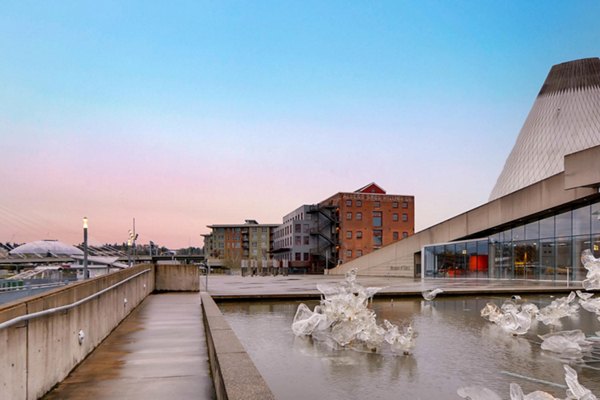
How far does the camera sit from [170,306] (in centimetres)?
1689

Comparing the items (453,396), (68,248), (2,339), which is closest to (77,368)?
(2,339)

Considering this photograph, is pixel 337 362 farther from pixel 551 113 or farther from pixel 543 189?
pixel 551 113

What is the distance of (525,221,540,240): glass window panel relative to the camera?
40.8 meters

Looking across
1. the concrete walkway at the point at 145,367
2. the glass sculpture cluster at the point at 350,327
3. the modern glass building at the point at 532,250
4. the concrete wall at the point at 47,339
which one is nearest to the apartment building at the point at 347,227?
the modern glass building at the point at 532,250

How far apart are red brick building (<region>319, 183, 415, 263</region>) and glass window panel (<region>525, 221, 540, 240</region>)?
189ft

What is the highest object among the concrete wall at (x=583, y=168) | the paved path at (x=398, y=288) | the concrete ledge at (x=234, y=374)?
the concrete wall at (x=583, y=168)

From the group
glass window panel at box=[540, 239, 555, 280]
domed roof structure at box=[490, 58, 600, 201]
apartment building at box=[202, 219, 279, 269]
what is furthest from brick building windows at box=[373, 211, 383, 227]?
glass window panel at box=[540, 239, 555, 280]

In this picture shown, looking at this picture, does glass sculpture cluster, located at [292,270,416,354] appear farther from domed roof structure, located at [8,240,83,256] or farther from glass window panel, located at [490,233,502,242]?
domed roof structure, located at [8,240,83,256]

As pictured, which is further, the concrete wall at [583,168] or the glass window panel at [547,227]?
the glass window panel at [547,227]

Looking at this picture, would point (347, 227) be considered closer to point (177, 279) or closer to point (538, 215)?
A: point (538, 215)

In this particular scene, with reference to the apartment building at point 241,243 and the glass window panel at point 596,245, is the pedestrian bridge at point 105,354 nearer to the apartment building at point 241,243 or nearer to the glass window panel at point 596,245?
the glass window panel at point 596,245

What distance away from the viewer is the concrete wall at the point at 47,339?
4.64 meters

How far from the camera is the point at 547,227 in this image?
1569 inches

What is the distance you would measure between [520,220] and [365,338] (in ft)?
117
